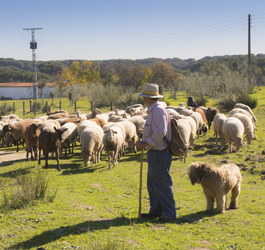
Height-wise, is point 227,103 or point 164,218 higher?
point 227,103

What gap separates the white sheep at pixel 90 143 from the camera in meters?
12.7

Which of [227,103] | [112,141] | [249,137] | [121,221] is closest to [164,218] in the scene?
[121,221]

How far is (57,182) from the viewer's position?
384 inches

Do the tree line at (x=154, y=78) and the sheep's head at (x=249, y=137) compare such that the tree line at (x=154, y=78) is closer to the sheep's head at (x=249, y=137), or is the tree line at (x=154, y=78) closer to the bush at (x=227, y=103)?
the bush at (x=227, y=103)

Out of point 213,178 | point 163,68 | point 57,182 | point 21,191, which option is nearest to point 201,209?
point 213,178

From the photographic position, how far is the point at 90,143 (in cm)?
1267

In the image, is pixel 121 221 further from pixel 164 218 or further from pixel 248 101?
pixel 248 101

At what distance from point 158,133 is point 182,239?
76.7 inches

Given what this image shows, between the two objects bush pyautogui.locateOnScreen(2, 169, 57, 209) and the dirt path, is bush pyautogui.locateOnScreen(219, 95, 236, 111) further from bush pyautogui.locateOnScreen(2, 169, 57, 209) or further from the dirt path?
bush pyautogui.locateOnScreen(2, 169, 57, 209)

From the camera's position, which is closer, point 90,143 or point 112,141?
point 112,141

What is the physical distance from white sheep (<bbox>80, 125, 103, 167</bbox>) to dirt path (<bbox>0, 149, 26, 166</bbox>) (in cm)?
397

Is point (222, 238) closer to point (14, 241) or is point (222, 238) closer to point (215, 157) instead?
point (14, 241)

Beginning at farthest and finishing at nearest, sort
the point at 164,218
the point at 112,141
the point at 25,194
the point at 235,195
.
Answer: the point at 112,141
the point at 25,194
the point at 235,195
the point at 164,218

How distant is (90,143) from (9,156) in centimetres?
571
